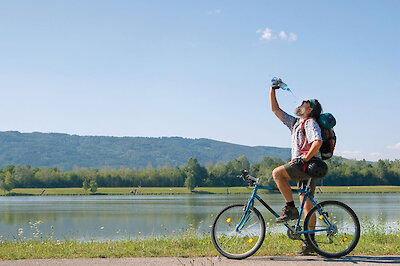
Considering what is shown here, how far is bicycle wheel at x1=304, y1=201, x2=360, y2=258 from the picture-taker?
6.77 meters

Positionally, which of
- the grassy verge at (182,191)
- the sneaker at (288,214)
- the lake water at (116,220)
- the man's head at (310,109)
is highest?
the man's head at (310,109)

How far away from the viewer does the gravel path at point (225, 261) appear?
6.32 m

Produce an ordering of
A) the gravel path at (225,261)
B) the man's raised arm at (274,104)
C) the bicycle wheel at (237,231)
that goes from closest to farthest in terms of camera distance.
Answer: the gravel path at (225,261)
the bicycle wheel at (237,231)
the man's raised arm at (274,104)

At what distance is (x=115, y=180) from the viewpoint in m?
152

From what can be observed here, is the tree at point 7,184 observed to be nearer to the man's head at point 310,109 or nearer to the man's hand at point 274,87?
the man's hand at point 274,87

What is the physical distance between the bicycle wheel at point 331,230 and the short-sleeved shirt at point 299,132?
31.9 inches

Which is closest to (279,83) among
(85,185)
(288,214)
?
(288,214)

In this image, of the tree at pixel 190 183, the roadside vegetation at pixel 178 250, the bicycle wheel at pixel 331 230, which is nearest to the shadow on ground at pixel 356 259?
Result: the bicycle wheel at pixel 331 230

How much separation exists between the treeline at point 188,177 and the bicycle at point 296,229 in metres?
115

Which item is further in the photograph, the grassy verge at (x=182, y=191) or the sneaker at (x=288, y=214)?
the grassy verge at (x=182, y=191)

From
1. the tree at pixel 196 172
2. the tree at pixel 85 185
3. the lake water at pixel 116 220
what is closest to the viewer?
the lake water at pixel 116 220

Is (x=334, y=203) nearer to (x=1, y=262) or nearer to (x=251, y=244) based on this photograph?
(x=251, y=244)

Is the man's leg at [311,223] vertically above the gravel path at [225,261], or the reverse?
the man's leg at [311,223]

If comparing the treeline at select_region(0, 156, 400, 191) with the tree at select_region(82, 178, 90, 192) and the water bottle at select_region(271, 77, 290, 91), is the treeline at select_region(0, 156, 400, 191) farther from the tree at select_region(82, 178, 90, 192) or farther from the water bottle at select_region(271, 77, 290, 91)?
the water bottle at select_region(271, 77, 290, 91)
